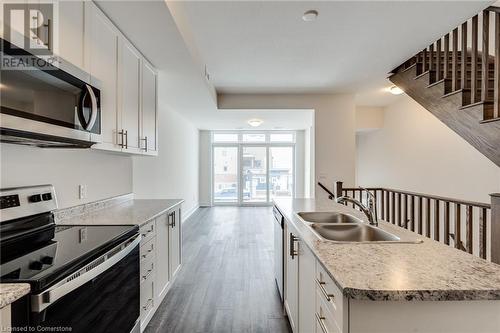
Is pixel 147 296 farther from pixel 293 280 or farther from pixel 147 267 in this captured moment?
pixel 293 280

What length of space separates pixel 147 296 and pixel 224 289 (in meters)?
0.97

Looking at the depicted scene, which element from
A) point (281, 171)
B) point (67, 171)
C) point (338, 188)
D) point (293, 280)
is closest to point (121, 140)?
point (67, 171)

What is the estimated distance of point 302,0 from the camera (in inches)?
91.1

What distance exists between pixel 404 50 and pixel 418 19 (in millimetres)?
742

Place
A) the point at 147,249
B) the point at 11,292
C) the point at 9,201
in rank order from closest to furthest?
the point at 11,292 < the point at 9,201 < the point at 147,249

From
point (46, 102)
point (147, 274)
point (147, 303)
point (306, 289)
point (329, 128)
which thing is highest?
point (329, 128)

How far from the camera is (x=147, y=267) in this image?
2.07m

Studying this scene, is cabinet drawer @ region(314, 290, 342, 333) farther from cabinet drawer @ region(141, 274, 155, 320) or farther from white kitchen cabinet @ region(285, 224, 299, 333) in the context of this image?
cabinet drawer @ region(141, 274, 155, 320)

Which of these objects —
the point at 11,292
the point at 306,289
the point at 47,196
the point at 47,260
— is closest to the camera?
the point at 11,292

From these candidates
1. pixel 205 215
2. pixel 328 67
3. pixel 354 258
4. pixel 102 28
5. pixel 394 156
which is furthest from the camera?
pixel 205 215

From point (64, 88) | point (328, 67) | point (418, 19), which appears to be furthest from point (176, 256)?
A: point (418, 19)

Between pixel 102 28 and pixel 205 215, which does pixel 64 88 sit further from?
pixel 205 215

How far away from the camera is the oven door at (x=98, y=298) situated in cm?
99

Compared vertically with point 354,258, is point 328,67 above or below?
above
